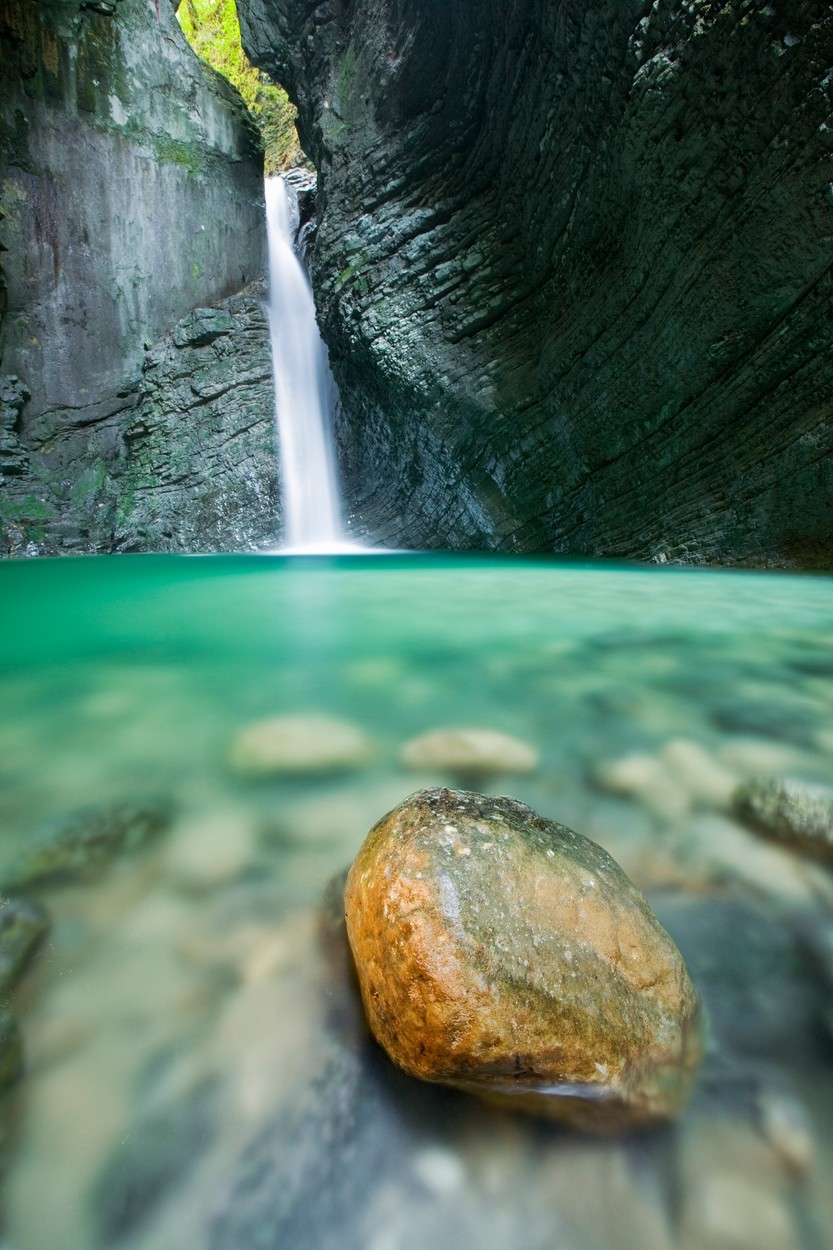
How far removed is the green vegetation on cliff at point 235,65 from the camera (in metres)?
16.2

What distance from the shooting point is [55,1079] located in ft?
2.18

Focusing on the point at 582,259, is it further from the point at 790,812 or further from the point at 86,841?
the point at 86,841

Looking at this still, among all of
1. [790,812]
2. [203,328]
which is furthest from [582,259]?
[203,328]

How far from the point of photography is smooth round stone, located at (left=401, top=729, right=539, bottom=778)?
4.48 ft

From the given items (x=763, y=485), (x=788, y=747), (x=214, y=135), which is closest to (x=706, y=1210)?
(x=788, y=747)

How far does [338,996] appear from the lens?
775 millimetres

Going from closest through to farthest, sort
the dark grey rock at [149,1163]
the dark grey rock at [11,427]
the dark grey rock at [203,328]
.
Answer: the dark grey rock at [149,1163]
the dark grey rock at [11,427]
the dark grey rock at [203,328]

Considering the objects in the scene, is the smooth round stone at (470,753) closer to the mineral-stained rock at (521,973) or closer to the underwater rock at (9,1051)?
the mineral-stained rock at (521,973)

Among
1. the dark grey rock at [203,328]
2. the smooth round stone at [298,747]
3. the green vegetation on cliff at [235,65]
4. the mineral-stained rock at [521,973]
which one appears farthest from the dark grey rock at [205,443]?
the mineral-stained rock at [521,973]

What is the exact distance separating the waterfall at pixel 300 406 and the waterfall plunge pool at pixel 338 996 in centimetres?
903

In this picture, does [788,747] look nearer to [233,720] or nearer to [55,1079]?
[233,720]

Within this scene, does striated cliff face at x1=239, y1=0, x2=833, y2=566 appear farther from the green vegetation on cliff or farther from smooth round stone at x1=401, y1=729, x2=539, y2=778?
the green vegetation on cliff

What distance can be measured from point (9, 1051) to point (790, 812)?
1.26m

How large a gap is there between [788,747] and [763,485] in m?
4.94
